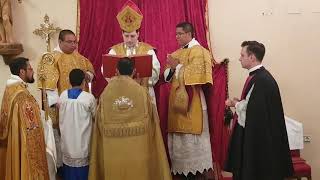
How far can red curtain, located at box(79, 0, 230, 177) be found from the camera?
17.3ft

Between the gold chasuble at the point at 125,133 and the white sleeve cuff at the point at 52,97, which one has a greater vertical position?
the white sleeve cuff at the point at 52,97

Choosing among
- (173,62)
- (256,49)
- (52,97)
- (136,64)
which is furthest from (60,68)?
(256,49)

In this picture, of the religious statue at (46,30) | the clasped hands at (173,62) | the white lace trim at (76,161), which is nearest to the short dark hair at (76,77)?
the white lace trim at (76,161)

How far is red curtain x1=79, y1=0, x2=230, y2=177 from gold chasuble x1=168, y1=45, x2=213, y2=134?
710 mm

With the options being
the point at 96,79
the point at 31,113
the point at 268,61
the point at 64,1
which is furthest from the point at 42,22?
the point at 268,61

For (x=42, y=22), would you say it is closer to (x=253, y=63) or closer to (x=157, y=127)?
(x=157, y=127)

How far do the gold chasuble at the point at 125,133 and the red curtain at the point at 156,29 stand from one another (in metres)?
1.31

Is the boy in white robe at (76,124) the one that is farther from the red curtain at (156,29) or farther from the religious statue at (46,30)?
the religious statue at (46,30)

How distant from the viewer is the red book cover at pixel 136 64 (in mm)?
4047

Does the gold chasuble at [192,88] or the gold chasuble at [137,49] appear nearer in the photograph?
the gold chasuble at [192,88]

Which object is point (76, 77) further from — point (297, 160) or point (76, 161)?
point (297, 160)

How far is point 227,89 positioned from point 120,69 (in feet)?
6.23

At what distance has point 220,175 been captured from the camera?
5.09 metres

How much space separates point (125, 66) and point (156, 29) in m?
1.59
